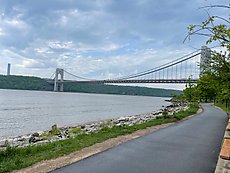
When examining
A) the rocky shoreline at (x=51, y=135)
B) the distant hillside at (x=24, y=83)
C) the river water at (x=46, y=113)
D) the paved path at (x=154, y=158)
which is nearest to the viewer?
the paved path at (x=154, y=158)

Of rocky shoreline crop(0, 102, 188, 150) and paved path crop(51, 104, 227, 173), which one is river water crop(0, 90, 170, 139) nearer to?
rocky shoreline crop(0, 102, 188, 150)

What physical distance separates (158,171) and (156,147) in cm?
254

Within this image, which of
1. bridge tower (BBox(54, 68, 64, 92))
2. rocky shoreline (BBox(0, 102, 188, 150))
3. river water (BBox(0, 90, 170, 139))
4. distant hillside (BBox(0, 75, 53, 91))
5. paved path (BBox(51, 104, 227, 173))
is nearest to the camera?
paved path (BBox(51, 104, 227, 173))

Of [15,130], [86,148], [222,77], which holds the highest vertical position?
[222,77]

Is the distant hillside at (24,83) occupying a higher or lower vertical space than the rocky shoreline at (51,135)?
higher

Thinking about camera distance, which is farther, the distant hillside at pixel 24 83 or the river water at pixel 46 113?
the distant hillside at pixel 24 83

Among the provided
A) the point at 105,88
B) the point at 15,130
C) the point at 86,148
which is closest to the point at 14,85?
the point at 105,88

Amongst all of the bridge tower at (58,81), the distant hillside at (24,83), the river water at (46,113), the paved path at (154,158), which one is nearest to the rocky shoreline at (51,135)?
the river water at (46,113)

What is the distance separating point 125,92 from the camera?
112m

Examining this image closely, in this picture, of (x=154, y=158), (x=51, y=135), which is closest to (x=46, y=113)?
(x=51, y=135)

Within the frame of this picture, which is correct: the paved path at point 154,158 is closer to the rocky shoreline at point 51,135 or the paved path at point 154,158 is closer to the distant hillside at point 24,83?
the rocky shoreline at point 51,135

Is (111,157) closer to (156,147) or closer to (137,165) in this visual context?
(137,165)

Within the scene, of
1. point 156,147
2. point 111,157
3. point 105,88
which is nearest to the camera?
point 111,157

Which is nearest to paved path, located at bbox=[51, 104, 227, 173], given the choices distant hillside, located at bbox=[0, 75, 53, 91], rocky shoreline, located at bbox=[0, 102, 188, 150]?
rocky shoreline, located at bbox=[0, 102, 188, 150]
